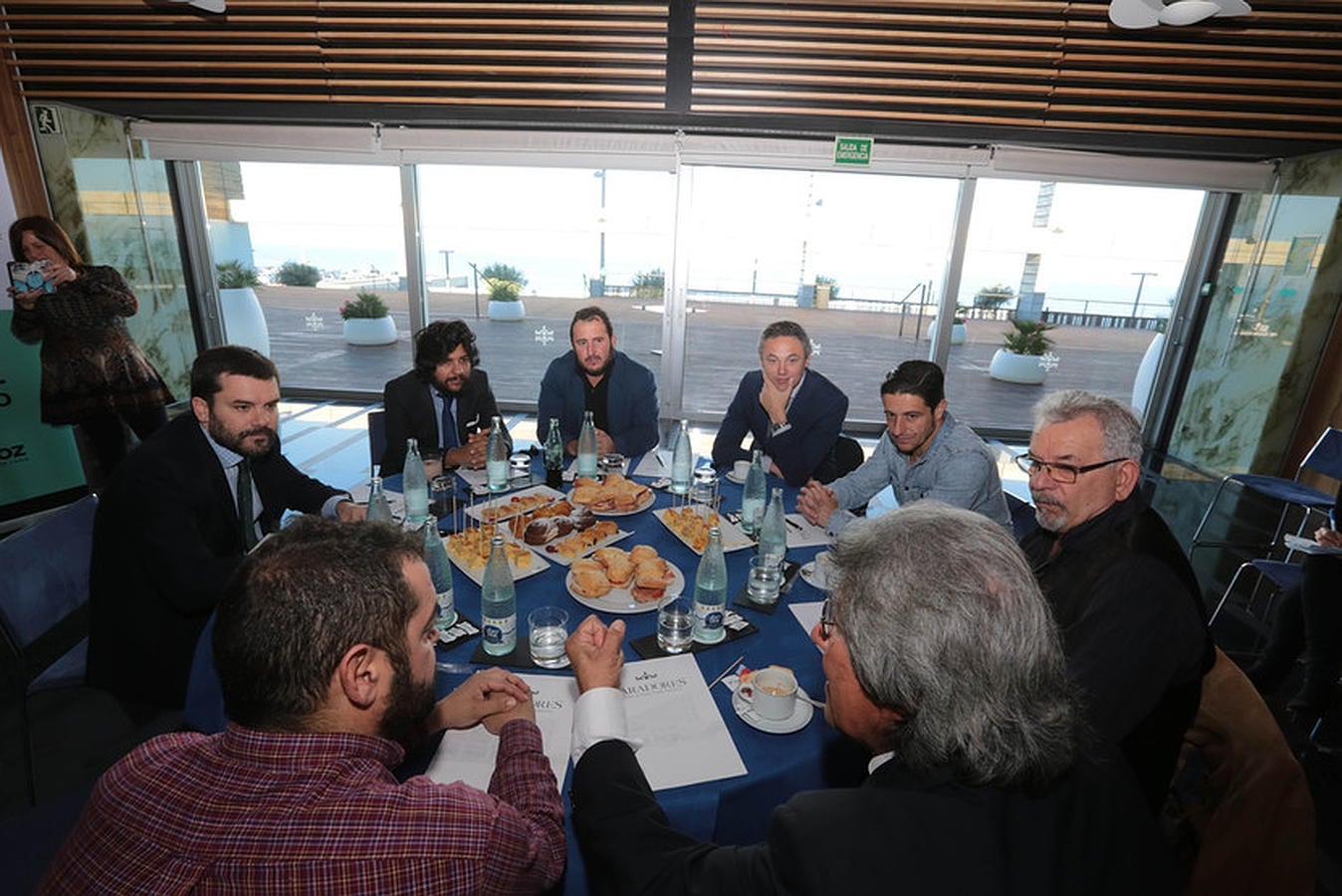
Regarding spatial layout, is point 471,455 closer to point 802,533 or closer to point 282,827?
point 802,533

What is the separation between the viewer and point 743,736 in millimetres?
1419

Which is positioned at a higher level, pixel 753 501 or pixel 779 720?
pixel 753 501

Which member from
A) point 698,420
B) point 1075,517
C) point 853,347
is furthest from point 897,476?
point 853,347

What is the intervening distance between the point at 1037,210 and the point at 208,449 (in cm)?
711

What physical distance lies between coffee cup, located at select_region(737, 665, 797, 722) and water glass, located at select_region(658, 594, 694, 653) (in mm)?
232

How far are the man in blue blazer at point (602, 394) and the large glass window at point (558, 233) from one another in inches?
89.0

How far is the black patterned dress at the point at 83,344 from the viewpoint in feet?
13.1

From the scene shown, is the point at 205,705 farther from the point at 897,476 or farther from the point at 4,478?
the point at 4,478

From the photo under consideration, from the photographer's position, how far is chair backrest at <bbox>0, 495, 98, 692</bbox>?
2.04 m

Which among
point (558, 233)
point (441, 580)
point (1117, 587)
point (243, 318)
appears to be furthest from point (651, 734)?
point (243, 318)

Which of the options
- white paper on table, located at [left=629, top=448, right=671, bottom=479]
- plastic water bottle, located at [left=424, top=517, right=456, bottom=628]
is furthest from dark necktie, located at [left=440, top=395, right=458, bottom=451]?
plastic water bottle, located at [left=424, top=517, right=456, bottom=628]

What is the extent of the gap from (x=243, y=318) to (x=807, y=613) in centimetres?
767

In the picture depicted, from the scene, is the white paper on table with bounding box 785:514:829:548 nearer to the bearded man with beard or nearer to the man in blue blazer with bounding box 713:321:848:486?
the man in blue blazer with bounding box 713:321:848:486

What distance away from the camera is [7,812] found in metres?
2.20
